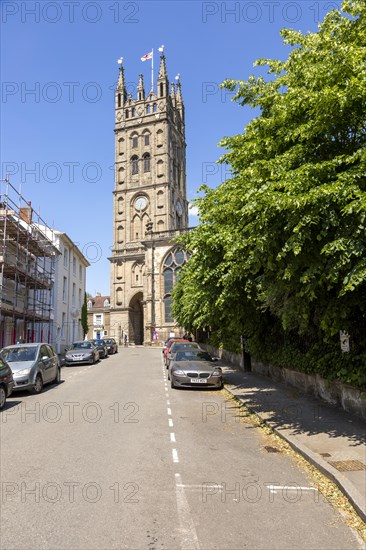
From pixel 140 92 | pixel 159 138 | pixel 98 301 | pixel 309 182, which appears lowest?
pixel 309 182

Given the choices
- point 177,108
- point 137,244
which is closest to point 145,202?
point 137,244

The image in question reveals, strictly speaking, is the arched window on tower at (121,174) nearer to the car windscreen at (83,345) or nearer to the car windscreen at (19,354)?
the car windscreen at (83,345)

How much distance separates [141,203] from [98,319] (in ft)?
79.7

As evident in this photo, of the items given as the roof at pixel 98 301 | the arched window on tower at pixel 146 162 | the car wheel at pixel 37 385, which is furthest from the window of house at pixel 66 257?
the roof at pixel 98 301

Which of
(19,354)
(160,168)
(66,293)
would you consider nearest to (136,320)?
(160,168)

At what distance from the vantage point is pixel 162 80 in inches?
3127

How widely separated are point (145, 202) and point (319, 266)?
225 ft

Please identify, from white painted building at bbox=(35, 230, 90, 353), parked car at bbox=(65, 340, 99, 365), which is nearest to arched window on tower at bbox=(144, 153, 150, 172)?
white painted building at bbox=(35, 230, 90, 353)

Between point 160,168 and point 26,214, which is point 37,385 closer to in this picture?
point 26,214

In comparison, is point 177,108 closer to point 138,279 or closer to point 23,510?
point 138,279

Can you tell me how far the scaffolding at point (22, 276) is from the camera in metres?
26.2

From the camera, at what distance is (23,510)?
4.69 m

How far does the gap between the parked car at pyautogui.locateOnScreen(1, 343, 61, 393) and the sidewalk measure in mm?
6509

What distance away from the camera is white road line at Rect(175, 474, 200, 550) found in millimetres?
3953
